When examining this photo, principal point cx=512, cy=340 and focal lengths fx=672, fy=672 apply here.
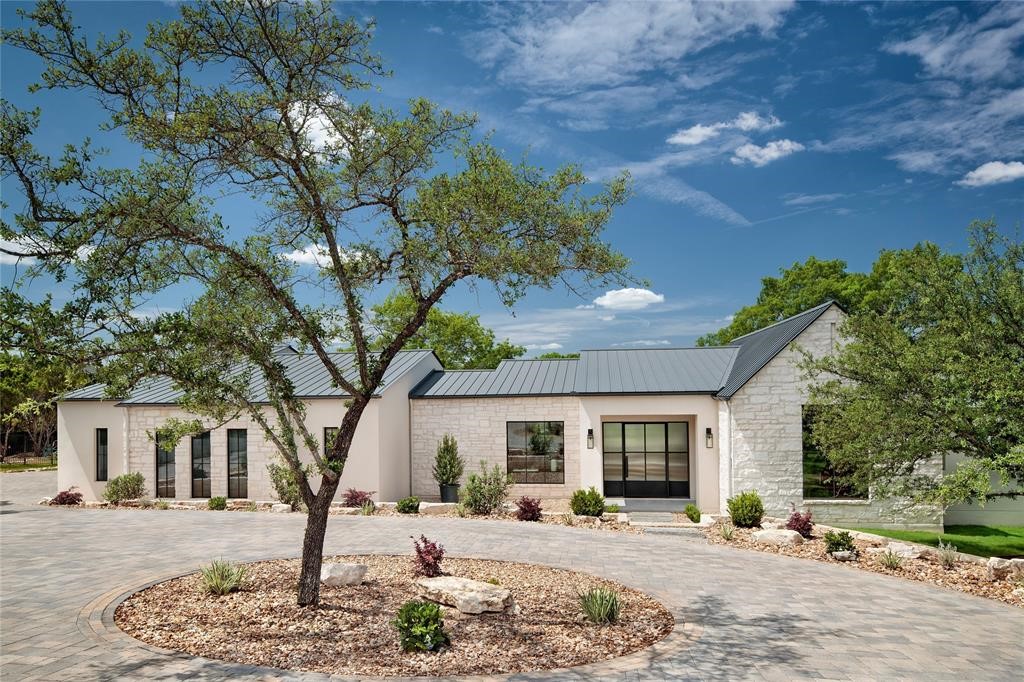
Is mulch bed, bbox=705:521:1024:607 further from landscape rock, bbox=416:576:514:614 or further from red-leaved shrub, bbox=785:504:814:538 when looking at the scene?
landscape rock, bbox=416:576:514:614

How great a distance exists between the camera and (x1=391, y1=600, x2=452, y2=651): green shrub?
300 inches

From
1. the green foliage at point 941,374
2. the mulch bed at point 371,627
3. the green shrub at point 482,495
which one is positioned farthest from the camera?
the green shrub at point 482,495

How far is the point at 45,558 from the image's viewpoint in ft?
42.0

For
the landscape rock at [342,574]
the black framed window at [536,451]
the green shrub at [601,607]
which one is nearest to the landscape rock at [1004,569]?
the green shrub at [601,607]

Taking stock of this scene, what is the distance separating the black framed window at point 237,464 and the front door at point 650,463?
448 inches

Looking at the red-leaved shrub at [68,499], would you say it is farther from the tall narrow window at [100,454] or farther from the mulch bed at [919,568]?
the mulch bed at [919,568]

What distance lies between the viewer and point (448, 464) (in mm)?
20906

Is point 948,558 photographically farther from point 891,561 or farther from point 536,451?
point 536,451

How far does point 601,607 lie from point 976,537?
13342 millimetres

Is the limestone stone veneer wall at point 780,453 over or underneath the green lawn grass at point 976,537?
over

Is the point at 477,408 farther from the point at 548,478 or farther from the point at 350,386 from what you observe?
the point at 350,386

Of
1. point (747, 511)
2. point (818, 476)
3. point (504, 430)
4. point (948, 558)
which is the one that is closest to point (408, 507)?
point (504, 430)

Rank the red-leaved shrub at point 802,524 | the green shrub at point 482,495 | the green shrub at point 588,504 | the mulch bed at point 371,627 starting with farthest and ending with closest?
the green shrub at point 482,495, the green shrub at point 588,504, the red-leaved shrub at point 802,524, the mulch bed at point 371,627

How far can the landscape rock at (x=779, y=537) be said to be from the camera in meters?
14.2
